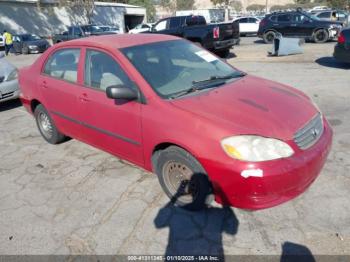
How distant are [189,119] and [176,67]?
1.00m

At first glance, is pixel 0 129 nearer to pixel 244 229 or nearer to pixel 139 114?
pixel 139 114

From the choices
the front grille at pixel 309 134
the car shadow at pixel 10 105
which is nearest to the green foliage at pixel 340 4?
the car shadow at pixel 10 105

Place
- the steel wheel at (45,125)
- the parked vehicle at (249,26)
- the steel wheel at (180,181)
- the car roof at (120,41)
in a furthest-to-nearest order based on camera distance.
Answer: the parked vehicle at (249,26) → the steel wheel at (45,125) → the car roof at (120,41) → the steel wheel at (180,181)

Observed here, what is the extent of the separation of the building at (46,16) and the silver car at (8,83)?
25.0m

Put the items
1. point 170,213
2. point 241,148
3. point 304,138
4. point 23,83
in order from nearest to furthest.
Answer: point 241,148, point 304,138, point 170,213, point 23,83

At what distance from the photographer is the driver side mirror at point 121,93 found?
125 inches

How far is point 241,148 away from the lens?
2.67 m

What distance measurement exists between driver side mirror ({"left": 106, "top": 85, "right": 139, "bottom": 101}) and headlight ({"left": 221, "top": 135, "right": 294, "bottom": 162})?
1075 mm

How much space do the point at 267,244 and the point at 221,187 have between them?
0.61 m

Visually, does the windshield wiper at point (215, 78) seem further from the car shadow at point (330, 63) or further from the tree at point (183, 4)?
the tree at point (183, 4)

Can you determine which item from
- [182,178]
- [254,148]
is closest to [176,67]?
[182,178]

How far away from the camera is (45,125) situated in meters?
5.10

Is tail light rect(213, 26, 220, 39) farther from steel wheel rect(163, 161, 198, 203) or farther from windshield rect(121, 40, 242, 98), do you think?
steel wheel rect(163, 161, 198, 203)

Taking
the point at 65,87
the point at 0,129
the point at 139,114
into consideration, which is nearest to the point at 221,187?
the point at 139,114
